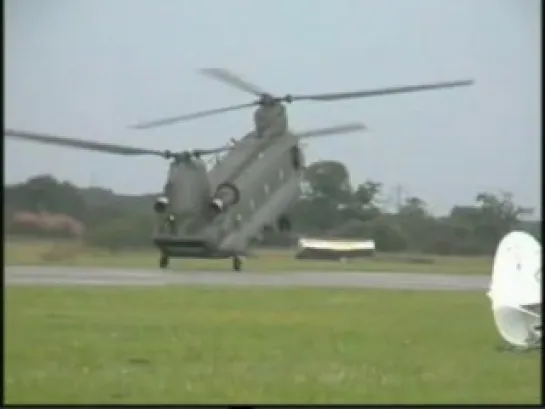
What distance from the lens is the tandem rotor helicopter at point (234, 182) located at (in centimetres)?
514

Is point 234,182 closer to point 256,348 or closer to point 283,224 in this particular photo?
point 283,224

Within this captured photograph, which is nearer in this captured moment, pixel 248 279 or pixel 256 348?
pixel 256 348

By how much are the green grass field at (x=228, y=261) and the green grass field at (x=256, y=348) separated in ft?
0.32

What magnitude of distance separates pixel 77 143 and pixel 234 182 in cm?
62

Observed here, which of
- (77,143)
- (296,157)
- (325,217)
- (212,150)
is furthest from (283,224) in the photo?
(77,143)

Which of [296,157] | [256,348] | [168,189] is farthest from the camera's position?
[296,157]

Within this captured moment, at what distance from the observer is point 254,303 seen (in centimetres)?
519

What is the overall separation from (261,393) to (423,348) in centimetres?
65

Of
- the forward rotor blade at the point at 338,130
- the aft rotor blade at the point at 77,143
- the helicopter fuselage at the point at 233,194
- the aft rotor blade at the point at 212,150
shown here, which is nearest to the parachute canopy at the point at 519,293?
the forward rotor blade at the point at 338,130

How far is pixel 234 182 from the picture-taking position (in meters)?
5.22

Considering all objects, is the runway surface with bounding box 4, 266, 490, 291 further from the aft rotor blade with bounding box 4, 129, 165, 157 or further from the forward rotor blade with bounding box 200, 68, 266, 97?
the forward rotor blade with bounding box 200, 68, 266, 97

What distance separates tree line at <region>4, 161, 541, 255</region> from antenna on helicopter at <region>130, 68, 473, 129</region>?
26 centimetres

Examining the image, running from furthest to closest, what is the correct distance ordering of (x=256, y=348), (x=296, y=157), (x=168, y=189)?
1. (x=296, y=157)
2. (x=168, y=189)
3. (x=256, y=348)

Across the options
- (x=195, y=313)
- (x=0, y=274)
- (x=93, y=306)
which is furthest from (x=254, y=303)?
(x=0, y=274)
